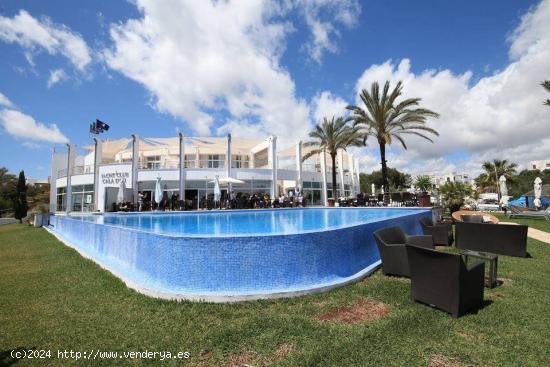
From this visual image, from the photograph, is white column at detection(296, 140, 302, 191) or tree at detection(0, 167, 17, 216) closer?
white column at detection(296, 140, 302, 191)

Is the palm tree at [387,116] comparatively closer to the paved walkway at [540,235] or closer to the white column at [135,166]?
the paved walkway at [540,235]

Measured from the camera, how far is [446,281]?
3.85m

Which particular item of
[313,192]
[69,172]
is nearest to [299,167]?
[313,192]

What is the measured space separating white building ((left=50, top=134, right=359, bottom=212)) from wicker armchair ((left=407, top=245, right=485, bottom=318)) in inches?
1008

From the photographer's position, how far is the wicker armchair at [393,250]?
551 centimetres

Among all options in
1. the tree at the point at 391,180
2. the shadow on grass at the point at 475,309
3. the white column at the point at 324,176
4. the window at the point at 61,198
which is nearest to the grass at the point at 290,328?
the shadow on grass at the point at 475,309

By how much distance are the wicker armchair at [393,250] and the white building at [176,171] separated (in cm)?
2363

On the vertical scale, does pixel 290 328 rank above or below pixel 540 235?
below

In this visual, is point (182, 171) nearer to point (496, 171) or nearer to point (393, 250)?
point (393, 250)

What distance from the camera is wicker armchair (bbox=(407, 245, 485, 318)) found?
374 centimetres

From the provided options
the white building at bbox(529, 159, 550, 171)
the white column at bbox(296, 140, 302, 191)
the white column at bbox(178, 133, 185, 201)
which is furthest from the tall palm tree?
the white building at bbox(529, 159, 550, 171)

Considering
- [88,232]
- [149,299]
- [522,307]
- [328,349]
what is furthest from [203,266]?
[88,232]

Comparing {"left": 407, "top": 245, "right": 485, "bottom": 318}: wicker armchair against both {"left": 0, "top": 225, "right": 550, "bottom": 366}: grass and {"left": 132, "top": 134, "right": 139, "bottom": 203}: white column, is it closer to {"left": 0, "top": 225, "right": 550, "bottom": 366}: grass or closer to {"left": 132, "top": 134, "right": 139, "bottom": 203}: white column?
{"left": 0, "top": 225, "right": 550, "bottom": 366}: grass

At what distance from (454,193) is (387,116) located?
7936mm
